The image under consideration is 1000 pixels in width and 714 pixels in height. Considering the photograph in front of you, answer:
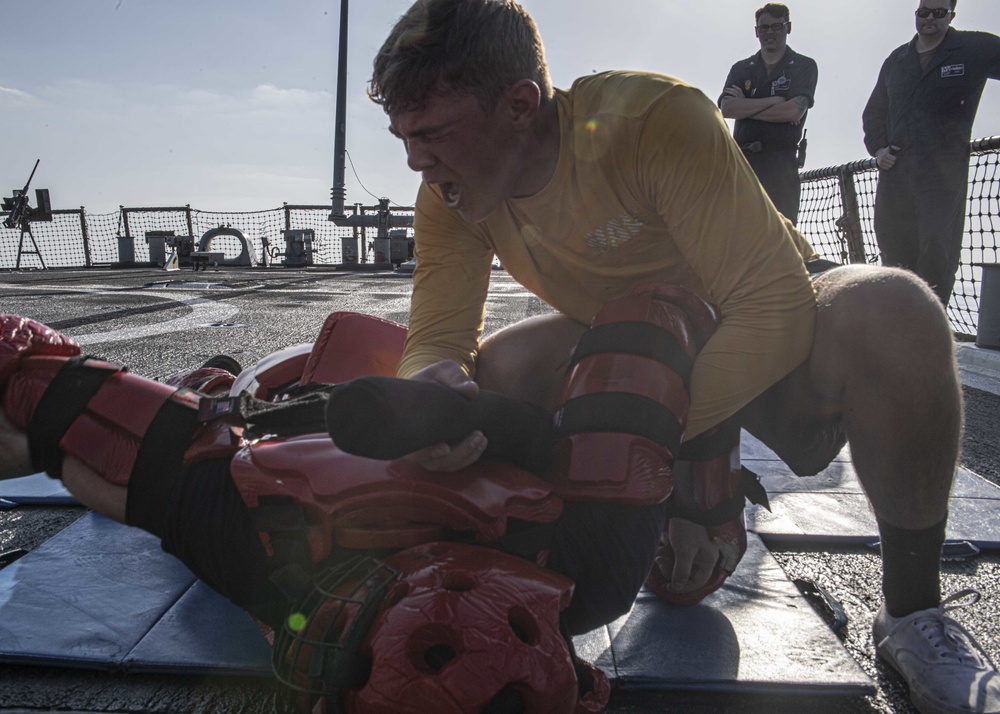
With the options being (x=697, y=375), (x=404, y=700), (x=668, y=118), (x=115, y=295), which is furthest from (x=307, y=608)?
(x=115, y=295)

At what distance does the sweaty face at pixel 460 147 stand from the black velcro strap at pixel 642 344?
17.0 inches

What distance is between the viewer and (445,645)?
927 millimetres

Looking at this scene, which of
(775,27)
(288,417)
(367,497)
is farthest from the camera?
(775,27)

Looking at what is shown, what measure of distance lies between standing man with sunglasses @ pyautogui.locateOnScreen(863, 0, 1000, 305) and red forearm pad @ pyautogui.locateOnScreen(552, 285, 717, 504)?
3550 millimetres

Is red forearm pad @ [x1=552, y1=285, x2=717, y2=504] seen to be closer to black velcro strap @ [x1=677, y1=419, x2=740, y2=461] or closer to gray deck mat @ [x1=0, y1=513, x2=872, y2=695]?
black velcro strap @ [x1=677, y1=419, x2=740, y2=461]

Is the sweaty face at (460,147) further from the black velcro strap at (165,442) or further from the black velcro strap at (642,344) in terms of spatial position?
the black velcro strap at (165,442)

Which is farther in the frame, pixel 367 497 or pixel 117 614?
pixel 117 614

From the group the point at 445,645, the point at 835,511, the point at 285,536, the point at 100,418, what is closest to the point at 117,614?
the point at 100,418

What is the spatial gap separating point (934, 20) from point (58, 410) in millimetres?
4785

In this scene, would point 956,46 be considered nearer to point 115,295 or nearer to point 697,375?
point 697,375

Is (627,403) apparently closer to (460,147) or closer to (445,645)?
(445,645)

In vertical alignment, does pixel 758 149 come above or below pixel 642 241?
above

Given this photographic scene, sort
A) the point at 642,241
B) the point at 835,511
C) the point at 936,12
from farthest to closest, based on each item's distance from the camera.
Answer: the point at 936,12
the point at 835,511
the point at 642,241

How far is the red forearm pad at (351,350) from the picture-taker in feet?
A: 5.55
